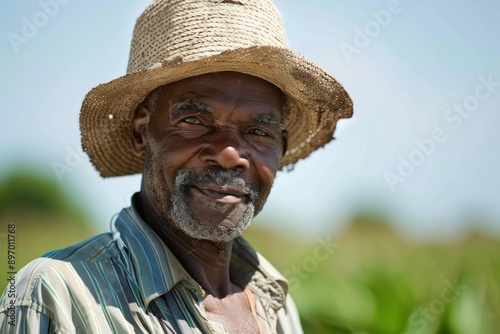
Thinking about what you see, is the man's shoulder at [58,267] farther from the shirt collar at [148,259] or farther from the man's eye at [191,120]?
the man's eye at [191,120]

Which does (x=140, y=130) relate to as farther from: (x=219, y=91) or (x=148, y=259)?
(x=148, y=259)

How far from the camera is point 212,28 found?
2469 mm

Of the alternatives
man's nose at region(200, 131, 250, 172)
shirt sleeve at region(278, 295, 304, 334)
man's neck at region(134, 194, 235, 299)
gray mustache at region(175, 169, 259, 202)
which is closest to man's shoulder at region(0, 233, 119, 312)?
man's neck at region(134, 194, 235, 299)

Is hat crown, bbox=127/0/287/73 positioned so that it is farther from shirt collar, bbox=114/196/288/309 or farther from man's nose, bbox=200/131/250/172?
shirt collar, bbox=114/196/288/309

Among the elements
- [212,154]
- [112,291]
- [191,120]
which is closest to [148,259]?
[112,291]

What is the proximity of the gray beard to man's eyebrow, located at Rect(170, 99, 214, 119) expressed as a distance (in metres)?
0.23

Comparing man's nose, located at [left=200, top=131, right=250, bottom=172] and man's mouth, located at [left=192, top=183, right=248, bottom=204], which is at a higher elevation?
man's nose, located at [left=200, top=131, right=250, bottom=172]

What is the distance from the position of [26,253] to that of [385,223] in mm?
4832

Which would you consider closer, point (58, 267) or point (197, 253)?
point (58, 267)

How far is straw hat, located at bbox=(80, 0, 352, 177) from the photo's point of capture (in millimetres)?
2424

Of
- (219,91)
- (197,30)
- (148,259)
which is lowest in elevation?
(148,259)

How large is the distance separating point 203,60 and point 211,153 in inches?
13.5

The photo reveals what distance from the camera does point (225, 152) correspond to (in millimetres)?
2432

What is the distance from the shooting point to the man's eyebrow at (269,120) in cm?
255
